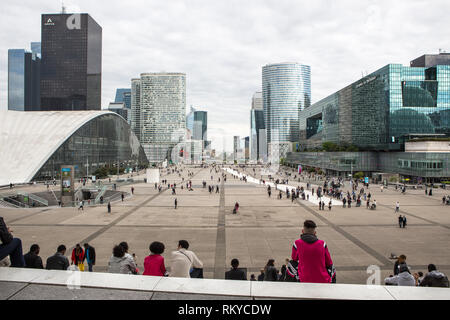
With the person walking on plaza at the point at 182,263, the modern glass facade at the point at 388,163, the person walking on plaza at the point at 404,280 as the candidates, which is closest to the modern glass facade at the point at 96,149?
the modern glass facade at the point at 388,163

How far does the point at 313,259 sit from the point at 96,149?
76.4m

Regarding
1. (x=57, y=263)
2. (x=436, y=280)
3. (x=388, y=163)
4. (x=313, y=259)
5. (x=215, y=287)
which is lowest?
(x=57, y=263)

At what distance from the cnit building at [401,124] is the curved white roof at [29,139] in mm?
62351

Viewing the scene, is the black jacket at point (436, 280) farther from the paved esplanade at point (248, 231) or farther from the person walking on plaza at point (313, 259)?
the paved esplanade at point (248, 231)

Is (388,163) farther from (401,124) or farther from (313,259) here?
(313,259)

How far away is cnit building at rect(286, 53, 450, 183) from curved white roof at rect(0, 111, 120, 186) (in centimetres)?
6235

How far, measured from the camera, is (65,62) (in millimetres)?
173000

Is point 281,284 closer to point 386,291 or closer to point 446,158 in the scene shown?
point 386,291

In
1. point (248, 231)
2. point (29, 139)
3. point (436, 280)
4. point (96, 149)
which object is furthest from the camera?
point (96, 149)

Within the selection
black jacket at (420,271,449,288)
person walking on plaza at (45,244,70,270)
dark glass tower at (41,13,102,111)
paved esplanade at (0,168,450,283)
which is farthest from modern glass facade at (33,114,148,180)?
dark glass tower at (41,13,102,111)

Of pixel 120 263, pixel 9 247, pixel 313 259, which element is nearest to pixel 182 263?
pixel 120 263

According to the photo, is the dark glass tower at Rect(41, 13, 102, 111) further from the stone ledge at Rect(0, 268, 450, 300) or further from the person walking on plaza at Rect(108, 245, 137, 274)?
the stone ledge at Rect(0, 268, 450, 300)

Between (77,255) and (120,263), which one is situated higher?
(120,263)

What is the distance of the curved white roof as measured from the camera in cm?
5357
